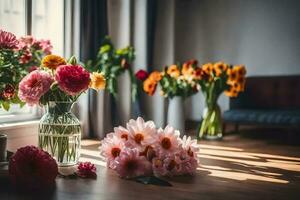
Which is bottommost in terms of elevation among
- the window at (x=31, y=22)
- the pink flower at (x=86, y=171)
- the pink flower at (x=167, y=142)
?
the pink flower at (x=86, y=171)

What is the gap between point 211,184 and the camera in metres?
1.93

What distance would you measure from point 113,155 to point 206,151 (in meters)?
0.99

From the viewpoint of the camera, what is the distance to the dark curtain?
351 cm

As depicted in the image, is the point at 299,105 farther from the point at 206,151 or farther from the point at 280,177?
the point at 280,177

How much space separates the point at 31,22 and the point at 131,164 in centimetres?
176

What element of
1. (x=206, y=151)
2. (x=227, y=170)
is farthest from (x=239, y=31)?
(x=227, y=170)

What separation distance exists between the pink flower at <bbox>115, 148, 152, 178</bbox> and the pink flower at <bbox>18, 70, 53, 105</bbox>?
446 millimetres

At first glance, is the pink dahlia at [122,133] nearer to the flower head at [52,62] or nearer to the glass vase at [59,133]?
the glass vase at [59,133]

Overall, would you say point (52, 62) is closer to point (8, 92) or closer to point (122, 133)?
point (8, 92)

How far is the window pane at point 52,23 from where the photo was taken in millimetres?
3527

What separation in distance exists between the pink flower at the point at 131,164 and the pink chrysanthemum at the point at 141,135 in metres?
0.06

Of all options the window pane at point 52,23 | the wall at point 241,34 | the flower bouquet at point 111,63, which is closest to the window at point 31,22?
the window pane at point 52,23

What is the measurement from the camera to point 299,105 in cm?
466

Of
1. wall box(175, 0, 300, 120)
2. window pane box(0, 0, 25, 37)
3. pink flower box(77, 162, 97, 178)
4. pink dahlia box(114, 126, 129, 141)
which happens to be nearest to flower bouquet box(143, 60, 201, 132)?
window pane box(0, 0, 25, 37)
